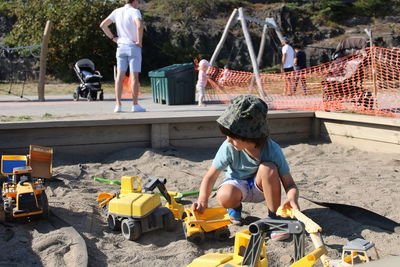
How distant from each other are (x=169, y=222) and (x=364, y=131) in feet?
11.5

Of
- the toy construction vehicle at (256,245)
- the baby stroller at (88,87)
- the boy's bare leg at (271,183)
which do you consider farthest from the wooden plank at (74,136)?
the baby stroller at (88,87)

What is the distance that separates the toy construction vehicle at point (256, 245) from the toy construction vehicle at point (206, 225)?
0.80 metres

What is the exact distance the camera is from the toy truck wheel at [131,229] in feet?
10.0

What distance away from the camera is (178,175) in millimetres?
4773

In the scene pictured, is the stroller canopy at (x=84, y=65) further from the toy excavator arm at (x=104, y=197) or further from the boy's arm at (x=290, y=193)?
the boy's arm at (x=290, y=193)

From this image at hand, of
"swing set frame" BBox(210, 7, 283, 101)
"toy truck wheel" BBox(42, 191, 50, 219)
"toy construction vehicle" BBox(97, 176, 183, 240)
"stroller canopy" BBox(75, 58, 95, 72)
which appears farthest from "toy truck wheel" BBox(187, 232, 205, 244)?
"stroller canopy" BBox(75, 58, 95, 72)

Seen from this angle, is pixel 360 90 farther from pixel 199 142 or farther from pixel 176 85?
pixel 176 85

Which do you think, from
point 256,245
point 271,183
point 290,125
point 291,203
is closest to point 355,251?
point 256,245

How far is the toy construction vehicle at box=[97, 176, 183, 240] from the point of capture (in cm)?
306

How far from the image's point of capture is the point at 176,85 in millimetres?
8633

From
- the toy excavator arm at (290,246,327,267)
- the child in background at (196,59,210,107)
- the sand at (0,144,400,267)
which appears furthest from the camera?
the child in background at (196,59,210,107)

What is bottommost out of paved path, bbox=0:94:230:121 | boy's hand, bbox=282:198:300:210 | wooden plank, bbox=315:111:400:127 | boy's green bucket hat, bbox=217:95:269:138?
boy's hand, bbox=282:198:300:210

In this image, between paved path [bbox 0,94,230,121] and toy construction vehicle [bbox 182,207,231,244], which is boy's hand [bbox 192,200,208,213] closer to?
toy construction vehicle [bbox 182,207,231,244]

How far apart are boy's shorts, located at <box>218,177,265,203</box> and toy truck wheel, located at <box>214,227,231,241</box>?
23cm
